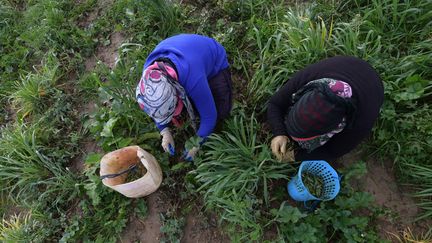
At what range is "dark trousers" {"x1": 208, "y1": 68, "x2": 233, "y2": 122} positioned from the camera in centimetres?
221

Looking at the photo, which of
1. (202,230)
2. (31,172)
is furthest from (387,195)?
(31,172)

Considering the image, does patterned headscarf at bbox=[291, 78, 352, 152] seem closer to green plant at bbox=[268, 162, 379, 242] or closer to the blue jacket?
green plant at bbox=[268, 162, 379, 242]

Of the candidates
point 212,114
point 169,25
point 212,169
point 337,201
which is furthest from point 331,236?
point 169,25

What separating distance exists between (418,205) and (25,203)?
315cm

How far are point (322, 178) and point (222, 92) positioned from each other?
96 cm

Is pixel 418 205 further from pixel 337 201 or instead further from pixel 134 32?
pixel 134 32

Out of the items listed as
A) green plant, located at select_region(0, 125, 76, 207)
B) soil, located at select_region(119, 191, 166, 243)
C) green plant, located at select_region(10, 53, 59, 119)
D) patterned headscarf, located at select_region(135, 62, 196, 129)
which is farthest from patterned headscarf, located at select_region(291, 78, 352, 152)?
green plant, located at select_region(10, 53, 59, 119)

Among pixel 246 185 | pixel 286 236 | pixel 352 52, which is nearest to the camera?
pixel 286 236

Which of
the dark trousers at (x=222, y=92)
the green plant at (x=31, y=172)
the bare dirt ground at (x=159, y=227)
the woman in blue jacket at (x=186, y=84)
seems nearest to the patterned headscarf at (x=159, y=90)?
the woman in blue jacket at (x=186, y=84)

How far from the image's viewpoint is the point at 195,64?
1830mm

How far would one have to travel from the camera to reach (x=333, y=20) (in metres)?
2.59

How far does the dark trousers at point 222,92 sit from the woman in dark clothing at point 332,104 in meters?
0.43

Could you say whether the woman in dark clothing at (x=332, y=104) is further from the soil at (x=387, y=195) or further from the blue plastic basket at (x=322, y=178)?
the soil at (x=387, y=195)

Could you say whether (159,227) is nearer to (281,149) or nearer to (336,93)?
(281,149)
